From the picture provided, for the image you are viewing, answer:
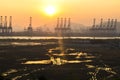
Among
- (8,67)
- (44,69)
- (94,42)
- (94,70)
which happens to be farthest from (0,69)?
(94,42)

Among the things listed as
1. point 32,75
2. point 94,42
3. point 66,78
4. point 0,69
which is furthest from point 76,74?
point 94,42

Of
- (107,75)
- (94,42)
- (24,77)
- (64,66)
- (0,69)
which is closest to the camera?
(24,77)

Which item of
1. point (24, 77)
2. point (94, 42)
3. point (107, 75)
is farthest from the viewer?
point (94, 42)

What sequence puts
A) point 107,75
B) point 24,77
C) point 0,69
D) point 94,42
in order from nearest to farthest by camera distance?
point 24,77
point 107,75
point 0,69
point 94,42

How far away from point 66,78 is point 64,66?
27.8ft

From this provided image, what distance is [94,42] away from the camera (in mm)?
94750

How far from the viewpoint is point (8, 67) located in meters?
39.4

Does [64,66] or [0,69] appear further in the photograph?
[64,66]

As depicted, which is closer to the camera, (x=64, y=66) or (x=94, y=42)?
(x=64, y=66)

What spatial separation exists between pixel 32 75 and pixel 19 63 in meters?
9.99

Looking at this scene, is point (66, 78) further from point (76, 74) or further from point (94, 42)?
point (94, 42)

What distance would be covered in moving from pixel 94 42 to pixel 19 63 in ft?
177

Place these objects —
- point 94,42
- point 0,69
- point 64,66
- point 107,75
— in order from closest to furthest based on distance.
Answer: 1. point 107,75
2. point 0,69
3. point 64,66
4. point 94,42

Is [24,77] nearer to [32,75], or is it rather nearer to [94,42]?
[32,75]
